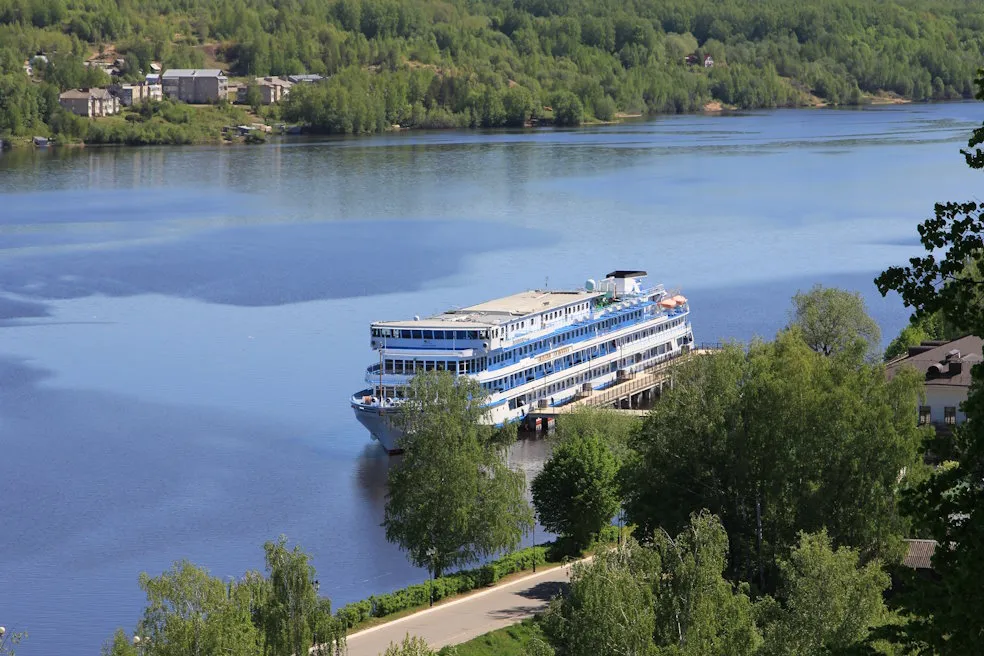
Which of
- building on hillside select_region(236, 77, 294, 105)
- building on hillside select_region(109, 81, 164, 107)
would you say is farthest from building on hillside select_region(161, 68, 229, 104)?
building on hillside select_region(236, 77, 294, 105)

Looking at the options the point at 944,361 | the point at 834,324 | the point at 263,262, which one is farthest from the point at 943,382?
the point at 263,262

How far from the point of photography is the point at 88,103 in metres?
123

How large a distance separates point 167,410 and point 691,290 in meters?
20.4

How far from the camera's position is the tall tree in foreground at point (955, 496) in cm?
912

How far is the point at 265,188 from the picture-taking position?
8631 centimetres

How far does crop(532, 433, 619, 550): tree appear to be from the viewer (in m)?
26.5

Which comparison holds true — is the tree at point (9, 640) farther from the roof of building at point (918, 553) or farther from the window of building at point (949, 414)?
the window of building at point (949, 414)

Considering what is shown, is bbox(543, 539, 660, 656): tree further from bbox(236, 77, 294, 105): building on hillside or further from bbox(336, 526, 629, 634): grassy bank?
bbox(236, 77, 294, 105): building on hillside

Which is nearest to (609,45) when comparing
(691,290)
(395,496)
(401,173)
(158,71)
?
(158,71)

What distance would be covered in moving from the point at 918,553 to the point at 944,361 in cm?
1054

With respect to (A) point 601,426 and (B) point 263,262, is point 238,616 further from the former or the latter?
(B) point 263,262

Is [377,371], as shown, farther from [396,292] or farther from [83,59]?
[83,59]

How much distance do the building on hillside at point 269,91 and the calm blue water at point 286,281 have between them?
60.4ft

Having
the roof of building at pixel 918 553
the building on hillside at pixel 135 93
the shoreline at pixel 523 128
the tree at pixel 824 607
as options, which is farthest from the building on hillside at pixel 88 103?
the tree at pixel 824 607
